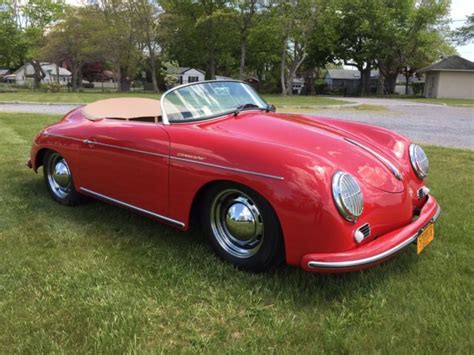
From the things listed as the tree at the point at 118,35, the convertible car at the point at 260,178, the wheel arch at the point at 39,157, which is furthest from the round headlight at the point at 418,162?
the tree at the point at 118,35

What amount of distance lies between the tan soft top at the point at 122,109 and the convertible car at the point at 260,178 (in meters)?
0.24

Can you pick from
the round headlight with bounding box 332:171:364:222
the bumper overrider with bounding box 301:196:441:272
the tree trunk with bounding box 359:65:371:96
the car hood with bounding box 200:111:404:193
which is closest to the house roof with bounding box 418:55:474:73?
the tree trunk with bounding box 359:65:371:96

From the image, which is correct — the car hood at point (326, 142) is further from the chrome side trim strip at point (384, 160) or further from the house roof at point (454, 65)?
the house roof at point (454, 65)

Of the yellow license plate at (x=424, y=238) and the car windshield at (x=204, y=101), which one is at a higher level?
the car windshield at (x=204, y=101)

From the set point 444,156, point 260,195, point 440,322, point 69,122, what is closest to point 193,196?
point 260,195

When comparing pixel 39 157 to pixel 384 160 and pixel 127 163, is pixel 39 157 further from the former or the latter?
pixel 384 160

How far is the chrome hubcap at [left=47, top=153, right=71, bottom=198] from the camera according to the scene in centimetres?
453

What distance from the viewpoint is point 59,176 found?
4.64 m

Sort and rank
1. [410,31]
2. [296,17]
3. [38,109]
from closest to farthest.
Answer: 1. [38,109]
2. [296,17]
3. [410,31]

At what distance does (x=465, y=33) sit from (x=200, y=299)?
2056 inches

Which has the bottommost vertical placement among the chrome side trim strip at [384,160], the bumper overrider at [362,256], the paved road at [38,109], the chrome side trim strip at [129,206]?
the paved road at [38,109]

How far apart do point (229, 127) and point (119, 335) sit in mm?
1640

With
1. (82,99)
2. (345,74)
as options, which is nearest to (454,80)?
(345,74)

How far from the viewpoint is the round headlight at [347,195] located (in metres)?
2.61
